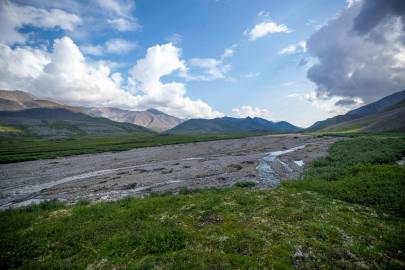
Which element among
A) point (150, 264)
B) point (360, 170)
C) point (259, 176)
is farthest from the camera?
point (259, 176)

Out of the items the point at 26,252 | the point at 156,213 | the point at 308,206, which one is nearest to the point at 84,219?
the point at 26,252

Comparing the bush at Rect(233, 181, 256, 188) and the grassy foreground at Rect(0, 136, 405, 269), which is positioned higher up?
the grassy foreground at Rect(0, 136, 405, 269)

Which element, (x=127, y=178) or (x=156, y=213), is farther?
(x=127, y=178)

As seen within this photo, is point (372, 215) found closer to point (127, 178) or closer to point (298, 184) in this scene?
point (298, 184)

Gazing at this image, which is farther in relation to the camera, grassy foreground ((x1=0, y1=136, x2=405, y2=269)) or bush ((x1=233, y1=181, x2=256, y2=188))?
bush ((x1=233, y1=181, x2=256, y2=188))

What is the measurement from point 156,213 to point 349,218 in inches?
598

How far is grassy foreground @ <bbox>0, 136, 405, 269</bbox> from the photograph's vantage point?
37.1 feet

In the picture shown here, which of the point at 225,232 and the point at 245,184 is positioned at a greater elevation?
the point at 225,232

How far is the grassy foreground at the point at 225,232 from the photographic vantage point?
11305 millimetres

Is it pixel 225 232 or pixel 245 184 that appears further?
pixel 245 184

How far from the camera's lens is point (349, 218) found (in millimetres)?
15516

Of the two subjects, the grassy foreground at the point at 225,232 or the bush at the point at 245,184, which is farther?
the bush at the point at 245,184

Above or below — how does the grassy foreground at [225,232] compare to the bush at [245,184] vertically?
above

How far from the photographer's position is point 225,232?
14.2 metres
